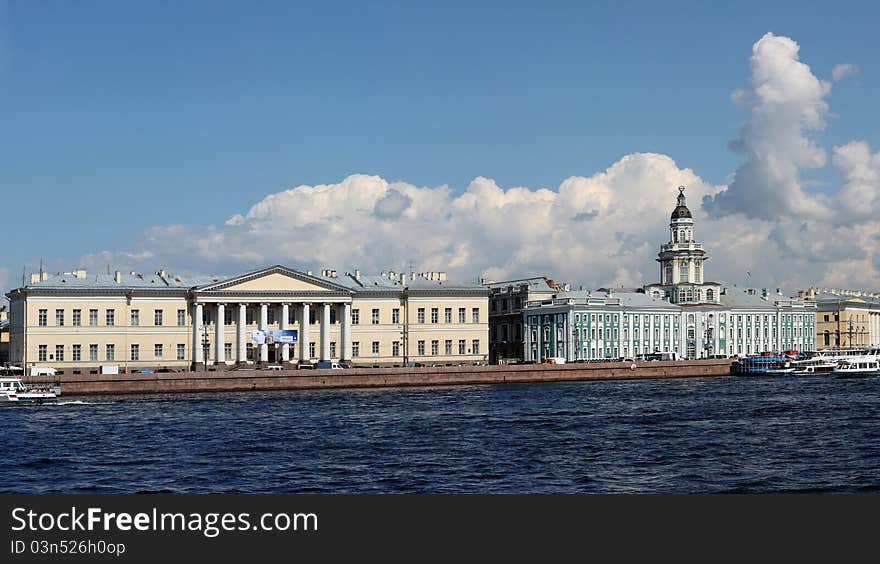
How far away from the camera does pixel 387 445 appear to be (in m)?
29.8

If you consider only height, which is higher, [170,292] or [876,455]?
[170,292]

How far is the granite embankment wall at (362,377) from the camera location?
189ft

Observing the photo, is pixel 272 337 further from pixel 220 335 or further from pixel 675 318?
pixel 675 318

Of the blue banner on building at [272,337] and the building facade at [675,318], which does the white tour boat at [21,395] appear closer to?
the blue banner on building at [272,337]

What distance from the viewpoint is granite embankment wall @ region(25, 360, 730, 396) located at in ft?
189

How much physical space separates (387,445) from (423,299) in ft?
149

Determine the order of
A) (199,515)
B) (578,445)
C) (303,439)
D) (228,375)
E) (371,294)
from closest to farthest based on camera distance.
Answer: (199,515), (578,445), (303,439), (228,375), (371,294)

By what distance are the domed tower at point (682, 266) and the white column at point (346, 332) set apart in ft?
109

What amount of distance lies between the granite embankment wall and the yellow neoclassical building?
6928mm

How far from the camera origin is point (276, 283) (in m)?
70.7

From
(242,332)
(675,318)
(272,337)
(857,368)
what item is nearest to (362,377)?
Answer: (272,337)

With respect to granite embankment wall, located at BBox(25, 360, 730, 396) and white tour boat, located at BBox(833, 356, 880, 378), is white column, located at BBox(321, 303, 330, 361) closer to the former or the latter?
granite embankment wall, located at BBox(25, 360, 730, 396)

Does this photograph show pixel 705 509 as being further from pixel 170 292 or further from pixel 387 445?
pixel 170 292

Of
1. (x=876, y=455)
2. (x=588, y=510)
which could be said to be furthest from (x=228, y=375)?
(x=588, y=510)
